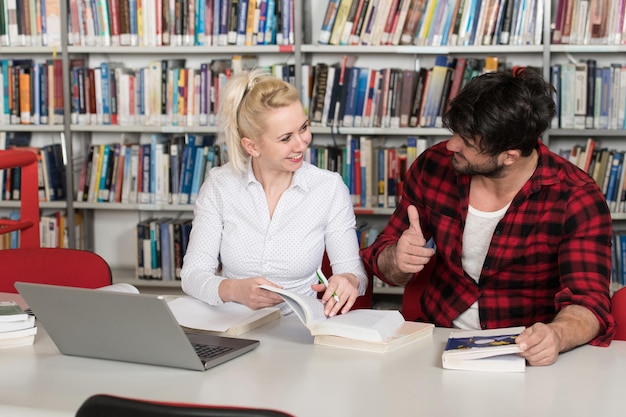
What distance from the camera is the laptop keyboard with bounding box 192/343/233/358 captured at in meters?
1.70

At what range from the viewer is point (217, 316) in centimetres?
202

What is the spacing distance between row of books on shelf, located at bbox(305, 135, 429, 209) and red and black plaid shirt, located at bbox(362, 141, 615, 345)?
1456 mm

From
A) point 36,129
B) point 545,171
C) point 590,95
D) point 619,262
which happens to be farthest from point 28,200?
point 619,262

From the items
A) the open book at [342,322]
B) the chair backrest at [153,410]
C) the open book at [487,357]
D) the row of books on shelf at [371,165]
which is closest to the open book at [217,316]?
the open book at [342,322]

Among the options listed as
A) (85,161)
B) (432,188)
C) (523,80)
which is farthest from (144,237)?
(523,80)

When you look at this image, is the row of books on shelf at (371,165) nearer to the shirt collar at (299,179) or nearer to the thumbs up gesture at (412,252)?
the shirt collar at (299,179)

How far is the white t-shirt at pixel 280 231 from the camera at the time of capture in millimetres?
2330

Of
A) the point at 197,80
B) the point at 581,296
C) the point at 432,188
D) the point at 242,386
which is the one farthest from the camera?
the point at 197,80

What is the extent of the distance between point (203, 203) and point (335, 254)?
38cm

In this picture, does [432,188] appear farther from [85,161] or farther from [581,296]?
[85,161]

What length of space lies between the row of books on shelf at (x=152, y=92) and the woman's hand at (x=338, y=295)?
202 centimetres

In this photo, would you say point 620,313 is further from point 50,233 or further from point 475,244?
point 50,233

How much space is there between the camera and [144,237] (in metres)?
4.07

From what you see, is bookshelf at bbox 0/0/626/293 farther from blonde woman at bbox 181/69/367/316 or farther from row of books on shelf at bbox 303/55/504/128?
blonde woman at bbox 181/69/367/316
